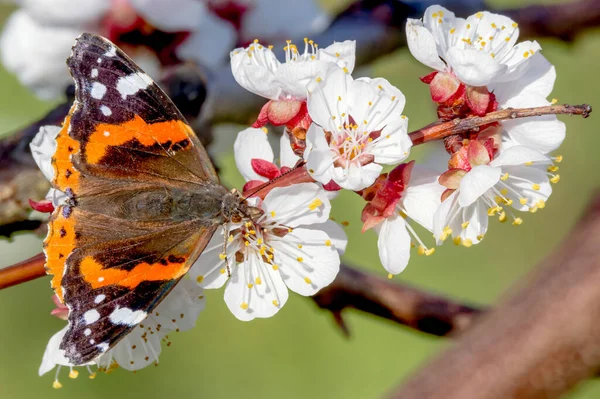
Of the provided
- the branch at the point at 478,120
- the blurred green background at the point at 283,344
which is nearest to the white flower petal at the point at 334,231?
the branch at the point at 478,120

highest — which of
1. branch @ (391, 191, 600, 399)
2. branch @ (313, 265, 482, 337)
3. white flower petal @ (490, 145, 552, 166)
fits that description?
white flower petal @ (490, 145, 552, 166)

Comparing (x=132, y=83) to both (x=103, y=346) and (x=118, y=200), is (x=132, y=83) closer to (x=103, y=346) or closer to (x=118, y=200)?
(x=118, y=200)

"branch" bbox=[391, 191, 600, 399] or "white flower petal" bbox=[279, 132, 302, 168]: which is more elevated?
"white flower petal" bbox=[279, 132, 302, 168]

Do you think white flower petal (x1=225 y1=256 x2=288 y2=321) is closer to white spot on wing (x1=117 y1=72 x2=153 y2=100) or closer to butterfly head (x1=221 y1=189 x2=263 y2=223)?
butterfly head (x1=221 y1=189 x2=263 y2=223)

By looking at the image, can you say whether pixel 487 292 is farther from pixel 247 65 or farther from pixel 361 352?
pixel 247 65

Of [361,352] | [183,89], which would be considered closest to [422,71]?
[361,352]

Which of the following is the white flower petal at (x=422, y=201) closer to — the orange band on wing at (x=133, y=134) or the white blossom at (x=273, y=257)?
the white blossom at (x=273, y=257)

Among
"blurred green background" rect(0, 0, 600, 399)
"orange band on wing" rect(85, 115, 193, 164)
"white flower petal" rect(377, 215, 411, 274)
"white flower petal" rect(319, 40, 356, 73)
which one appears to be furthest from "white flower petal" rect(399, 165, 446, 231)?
"blurred green background" rect(0, 0, 600, 399)
